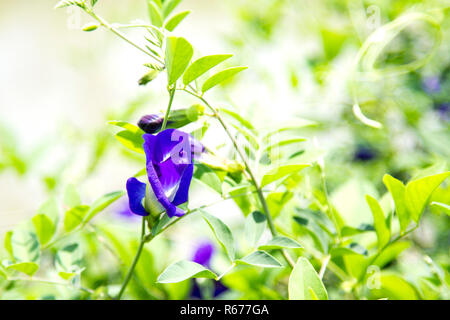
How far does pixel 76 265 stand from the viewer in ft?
1.73

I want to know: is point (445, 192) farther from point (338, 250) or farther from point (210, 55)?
point (210, 55)

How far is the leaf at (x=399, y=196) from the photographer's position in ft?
1.41

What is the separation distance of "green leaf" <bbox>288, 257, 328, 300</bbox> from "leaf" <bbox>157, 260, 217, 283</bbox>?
0.07 meters

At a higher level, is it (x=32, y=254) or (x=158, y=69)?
(x=158, y=69)

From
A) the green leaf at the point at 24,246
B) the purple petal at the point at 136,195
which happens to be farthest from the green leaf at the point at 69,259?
the purple petal at the point at 136,195

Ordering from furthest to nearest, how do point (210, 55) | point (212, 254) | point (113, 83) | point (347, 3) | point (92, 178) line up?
point (113, 83), point (347, 3), point (92, 178), point (212, 254), point (210, 55)

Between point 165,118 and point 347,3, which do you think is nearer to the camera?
point 165,118

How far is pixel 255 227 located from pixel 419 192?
0.51ft

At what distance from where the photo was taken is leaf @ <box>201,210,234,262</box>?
41cm

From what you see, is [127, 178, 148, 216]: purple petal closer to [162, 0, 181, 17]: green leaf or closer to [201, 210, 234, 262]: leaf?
[201, 210, 234, 262]: leaf

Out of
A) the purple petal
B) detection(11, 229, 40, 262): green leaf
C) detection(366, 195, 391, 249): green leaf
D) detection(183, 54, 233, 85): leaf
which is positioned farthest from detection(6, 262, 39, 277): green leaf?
detection(366, 195, 391, 249): green leaf

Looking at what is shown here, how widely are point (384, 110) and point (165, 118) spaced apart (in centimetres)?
69

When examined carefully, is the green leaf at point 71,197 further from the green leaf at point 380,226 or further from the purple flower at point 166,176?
the green leaf at point 380,226
